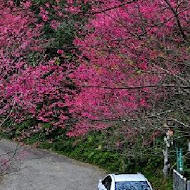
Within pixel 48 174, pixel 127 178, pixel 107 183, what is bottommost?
pixel 48 174

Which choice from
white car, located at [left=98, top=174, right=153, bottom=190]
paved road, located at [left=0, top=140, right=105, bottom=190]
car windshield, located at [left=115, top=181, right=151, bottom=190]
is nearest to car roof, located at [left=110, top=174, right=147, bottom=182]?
white car, located at [left=98, top=174, right=153, bottom=190]

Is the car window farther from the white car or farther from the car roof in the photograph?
the car roof

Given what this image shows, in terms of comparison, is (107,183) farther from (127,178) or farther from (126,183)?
(126,183)

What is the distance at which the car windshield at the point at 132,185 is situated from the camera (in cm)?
1144

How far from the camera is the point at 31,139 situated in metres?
21.8

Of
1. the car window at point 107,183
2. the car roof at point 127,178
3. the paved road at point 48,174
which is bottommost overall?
the paved road at point 48,174

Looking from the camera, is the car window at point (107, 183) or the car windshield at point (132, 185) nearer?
the car windshield at point (132, 185)

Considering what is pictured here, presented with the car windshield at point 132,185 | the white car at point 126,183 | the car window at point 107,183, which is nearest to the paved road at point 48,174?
the car window at point 107,183

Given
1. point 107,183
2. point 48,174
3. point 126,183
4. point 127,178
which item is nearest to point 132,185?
point 126,183

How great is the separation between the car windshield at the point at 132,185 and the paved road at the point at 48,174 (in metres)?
3.26

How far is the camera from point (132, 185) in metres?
11.5

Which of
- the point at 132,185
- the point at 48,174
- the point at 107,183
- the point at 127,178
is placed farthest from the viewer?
the point at 48,174

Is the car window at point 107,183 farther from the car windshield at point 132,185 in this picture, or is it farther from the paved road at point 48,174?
the paved road at point 48,174

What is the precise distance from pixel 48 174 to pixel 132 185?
19.4ft
